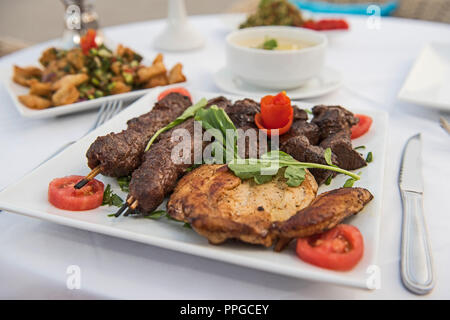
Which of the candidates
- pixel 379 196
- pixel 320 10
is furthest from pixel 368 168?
pixel 320 10

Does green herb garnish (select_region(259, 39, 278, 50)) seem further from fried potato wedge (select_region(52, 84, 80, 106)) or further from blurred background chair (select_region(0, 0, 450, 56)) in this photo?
blurred background chair (select_region(0, 0, 450, 56))

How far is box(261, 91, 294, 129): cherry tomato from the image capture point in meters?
2.34

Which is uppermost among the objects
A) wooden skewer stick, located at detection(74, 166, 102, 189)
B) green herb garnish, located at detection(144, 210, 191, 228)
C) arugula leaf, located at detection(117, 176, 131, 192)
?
wooden skewer stick, located at detection(74, 166, 102, 189)

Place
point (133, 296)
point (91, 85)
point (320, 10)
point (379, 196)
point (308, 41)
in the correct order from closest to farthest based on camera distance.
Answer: point (133, 296), point (379, 196), point (91, 85), point (308, 41), point (320, 10)

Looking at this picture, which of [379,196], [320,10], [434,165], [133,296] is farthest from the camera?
[320,10]

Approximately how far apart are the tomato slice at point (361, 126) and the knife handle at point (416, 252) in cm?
64

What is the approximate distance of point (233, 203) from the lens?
1778 mm

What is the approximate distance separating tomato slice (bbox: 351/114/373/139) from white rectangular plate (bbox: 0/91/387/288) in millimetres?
126

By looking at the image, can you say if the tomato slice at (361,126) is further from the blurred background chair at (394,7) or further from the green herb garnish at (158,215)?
the blurred background chair at (394,7)

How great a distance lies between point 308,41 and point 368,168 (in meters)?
1.87

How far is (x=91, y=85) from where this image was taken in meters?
3.29

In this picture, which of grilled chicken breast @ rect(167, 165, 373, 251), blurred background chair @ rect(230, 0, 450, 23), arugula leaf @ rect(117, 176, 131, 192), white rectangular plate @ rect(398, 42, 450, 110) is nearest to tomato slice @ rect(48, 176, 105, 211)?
arugula leaf @ rect(117, 176, 131, 192)

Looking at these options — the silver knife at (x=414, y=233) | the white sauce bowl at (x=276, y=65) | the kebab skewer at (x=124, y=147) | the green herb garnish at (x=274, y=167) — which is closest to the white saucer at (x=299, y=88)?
the white sauce bowl at (x=276, y=65)

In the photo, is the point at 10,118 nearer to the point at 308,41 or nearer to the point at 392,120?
the point at 308,41
